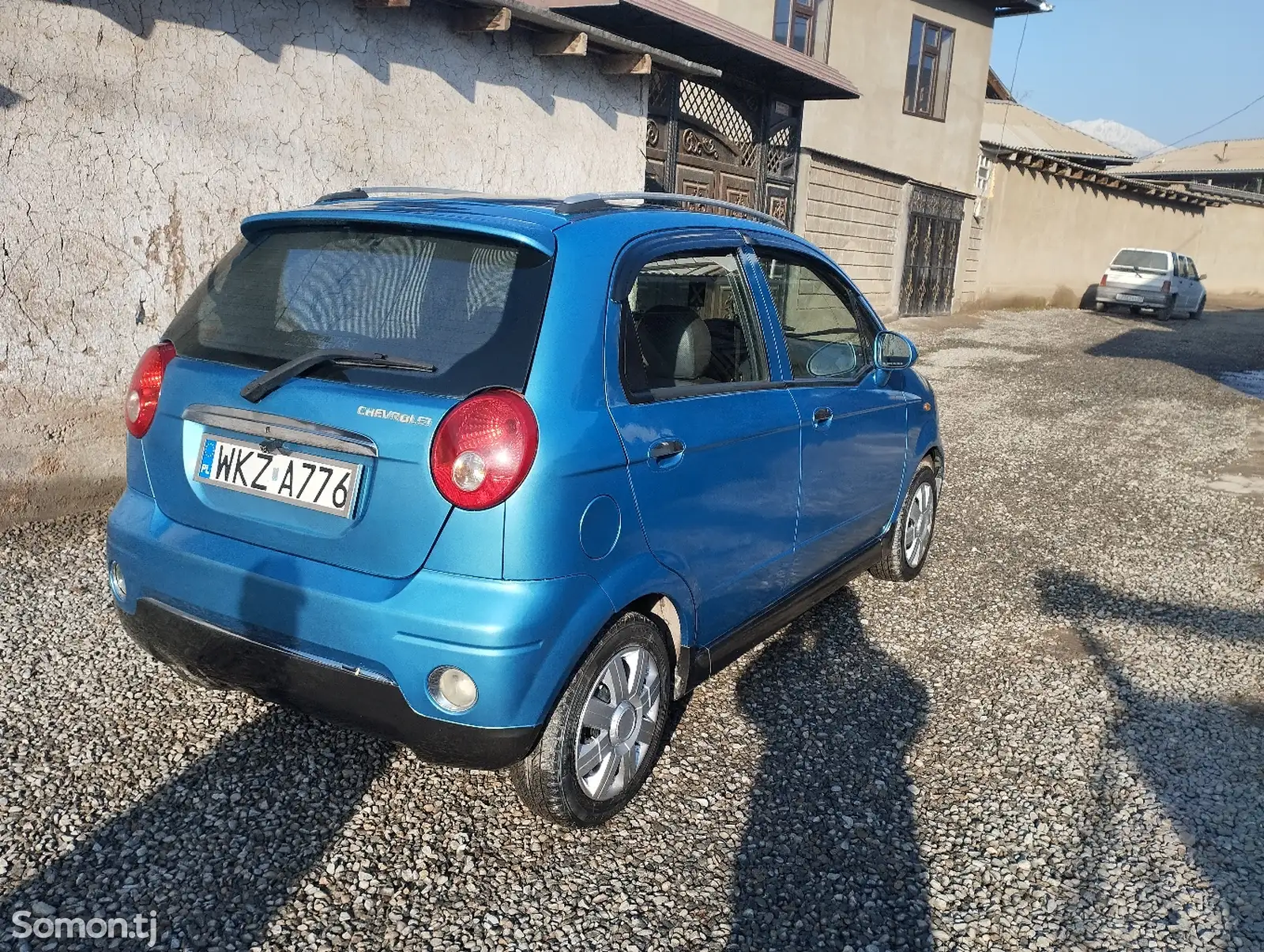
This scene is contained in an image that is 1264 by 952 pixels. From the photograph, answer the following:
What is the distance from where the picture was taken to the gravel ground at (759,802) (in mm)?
2471

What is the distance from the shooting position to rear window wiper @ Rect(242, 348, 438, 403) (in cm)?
251

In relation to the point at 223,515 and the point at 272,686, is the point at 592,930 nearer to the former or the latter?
the point at 272,686

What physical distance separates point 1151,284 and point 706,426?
24.9 m

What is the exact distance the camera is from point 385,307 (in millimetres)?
2605

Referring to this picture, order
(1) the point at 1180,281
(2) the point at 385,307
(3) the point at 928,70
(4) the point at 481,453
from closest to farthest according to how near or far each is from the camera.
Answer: (4) the point at 481,453 < (2) the point at 385,307 < (3) the point at 928,70 < (1) the point at 1180,281

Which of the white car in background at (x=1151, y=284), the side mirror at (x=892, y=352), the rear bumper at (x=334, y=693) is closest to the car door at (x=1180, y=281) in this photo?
the white car in background at (x=1151, y=284)

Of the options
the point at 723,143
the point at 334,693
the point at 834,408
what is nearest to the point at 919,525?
the point at 834,408

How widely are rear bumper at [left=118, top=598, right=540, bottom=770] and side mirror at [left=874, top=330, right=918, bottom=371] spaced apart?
98.0 inches

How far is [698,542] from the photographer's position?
298cm

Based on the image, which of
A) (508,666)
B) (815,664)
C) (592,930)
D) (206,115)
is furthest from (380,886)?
(206,115)

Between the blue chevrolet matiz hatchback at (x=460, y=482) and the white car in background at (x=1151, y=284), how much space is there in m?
24.5

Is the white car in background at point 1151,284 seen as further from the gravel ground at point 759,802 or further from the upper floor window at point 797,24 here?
the gravel ground at point 759,802

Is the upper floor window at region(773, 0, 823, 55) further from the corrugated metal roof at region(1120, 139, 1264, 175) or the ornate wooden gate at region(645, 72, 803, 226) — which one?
the corrugated metal roof at region(1120, 139, 1264, 175)

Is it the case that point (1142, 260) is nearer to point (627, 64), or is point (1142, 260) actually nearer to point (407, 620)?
point (627, 64)
